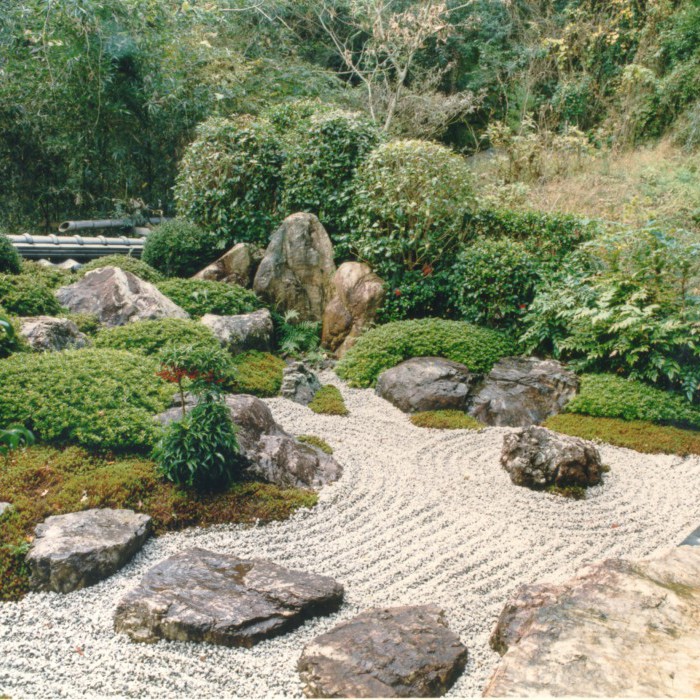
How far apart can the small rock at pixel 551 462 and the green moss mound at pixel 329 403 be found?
216cm

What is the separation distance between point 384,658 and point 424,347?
5.41 m

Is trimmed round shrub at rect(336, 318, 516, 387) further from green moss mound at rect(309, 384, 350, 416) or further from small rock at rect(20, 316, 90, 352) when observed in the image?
small rock at rect(20, 316, 90, 352)

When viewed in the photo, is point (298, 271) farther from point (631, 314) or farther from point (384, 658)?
point (384, 658)

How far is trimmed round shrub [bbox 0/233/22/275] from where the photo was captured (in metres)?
8.05

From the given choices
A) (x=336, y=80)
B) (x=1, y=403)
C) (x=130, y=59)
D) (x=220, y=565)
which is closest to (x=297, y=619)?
(x=220, y=565)

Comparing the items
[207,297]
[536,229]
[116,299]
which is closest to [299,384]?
[207,297]

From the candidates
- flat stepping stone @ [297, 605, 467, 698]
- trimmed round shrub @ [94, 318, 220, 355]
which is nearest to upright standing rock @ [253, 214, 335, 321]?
trimmed round shrub @ [94, 318, 220, 355]

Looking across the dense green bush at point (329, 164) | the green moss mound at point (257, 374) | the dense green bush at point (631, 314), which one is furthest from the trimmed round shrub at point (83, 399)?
the dense green bush at point (329, 164)

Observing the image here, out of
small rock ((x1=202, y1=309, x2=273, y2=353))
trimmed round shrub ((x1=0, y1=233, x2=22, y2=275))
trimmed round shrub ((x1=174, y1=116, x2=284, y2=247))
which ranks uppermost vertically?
trimmed round shrub ((x1=174, y1=116, x2=284, y2=247))

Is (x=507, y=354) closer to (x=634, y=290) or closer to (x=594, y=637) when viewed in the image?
(x=634, y=290)

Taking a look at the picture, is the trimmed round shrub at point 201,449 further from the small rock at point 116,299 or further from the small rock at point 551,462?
the small rock at point 116,299

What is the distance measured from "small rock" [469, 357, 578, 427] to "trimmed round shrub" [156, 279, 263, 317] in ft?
11.6

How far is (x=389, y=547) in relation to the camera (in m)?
4.58

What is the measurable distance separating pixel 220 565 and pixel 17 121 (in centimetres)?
1136
